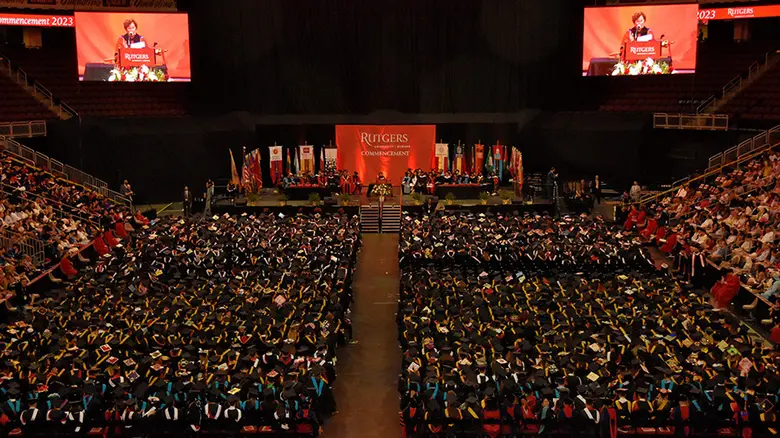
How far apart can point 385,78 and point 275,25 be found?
5.58 metres

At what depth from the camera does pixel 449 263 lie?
78.7 ft

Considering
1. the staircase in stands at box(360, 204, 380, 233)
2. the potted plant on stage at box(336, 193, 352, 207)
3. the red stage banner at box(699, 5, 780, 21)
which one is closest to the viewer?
the staircase in stands at box(360, 204, 380, 233)

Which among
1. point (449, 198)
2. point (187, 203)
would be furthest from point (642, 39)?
point (187, 203)

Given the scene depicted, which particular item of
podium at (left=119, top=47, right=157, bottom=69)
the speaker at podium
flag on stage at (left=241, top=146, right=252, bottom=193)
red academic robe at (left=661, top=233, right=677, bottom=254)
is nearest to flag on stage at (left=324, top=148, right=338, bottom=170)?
flag on stage at (left=241, top=146, right=252, bottom=193)

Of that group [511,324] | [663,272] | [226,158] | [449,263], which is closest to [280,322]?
[511,324]

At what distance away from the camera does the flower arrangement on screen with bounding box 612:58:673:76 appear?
3519cm

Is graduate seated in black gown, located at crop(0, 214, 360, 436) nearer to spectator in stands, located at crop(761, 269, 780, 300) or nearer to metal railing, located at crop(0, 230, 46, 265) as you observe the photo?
metal railing, located at crop(0, 230, 46, 265)

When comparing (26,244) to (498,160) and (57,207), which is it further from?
(498,160)

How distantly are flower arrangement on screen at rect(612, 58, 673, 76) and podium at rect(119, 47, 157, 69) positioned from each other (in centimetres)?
1989

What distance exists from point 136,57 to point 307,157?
842cm

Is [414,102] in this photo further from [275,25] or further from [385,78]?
[275,25]

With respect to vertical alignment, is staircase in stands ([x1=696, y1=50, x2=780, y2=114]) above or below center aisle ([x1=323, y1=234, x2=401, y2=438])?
above

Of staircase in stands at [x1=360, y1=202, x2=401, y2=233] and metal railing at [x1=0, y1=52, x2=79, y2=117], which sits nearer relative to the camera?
staircase in stands at [x1=360, y1=202, x2=401, y2=233]

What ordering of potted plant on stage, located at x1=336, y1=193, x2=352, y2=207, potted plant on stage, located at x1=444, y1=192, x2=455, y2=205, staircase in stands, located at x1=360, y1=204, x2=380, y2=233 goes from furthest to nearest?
1. potted plant on stage, located at x1=444, y1=192, x2=455, y2=205
2. potted plant on stage, located at x1=336, y1=193, x2=352, y2=207
3. staircase in stands, located at x1=360, y1=204, x2=380, y2=233
